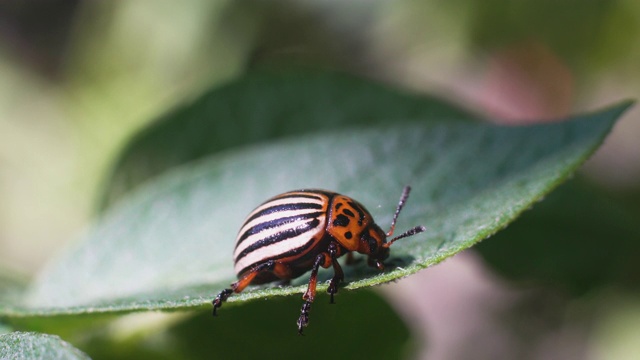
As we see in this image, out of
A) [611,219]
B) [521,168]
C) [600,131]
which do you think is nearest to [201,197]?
[521,168]

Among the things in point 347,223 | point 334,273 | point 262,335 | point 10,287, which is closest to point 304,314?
point 334,273

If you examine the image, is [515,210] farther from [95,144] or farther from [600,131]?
[95,144]

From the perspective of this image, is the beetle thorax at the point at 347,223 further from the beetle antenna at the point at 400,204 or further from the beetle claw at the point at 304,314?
the beetle claw at the point at 304,314

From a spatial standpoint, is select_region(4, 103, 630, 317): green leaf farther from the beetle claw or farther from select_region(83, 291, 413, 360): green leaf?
select_region(83, 291, 413, 360): green leaf

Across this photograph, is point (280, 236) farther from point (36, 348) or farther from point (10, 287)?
point (10, 287)

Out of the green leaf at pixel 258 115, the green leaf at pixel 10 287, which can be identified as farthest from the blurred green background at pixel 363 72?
the green leaf at pixel 10 287
